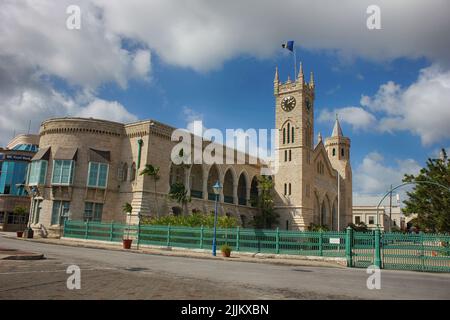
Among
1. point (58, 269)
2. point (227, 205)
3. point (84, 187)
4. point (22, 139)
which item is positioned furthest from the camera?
point (22, 139)

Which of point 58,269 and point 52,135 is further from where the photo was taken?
point 52,135

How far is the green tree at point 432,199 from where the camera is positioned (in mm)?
25005

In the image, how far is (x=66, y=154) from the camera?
30.9 m

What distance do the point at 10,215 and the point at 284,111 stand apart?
34655 millimetres

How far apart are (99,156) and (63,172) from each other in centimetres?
313

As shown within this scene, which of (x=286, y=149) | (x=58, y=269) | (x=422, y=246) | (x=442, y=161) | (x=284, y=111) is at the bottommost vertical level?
(x=58, y=269)

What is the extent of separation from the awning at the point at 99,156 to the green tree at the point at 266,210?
18582 millimetres

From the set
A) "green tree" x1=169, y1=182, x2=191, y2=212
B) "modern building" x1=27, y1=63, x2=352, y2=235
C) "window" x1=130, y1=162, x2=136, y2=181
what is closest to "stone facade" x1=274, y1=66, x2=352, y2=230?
"modern building" x1=27, y1=63, x2=352, y2=235

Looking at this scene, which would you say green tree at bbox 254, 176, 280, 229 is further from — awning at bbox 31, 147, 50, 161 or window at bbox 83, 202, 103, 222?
awning at bbox 31, 147, 50, 161

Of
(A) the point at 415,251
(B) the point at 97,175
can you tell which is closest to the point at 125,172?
(B) the point at 97,175

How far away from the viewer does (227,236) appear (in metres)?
21.7

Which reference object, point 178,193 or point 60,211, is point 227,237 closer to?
point 178,193

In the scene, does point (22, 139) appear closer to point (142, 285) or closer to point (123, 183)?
point (123, 183)
